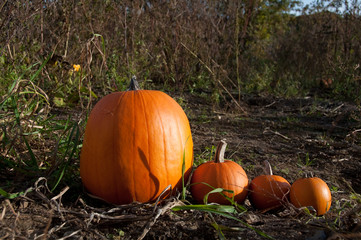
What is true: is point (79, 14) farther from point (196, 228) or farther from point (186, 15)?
point (196, 228)

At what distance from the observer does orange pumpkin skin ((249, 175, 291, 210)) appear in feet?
6.10

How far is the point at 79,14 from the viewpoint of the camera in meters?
4.50

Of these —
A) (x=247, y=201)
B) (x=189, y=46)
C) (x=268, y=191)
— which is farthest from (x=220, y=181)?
(x=189, y=46)

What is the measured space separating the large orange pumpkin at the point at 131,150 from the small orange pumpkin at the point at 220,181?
0.14 meters

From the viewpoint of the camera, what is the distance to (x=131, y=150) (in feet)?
5.64

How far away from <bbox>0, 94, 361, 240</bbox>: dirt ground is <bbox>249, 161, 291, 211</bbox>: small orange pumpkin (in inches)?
2.3

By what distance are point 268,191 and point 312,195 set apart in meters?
0.23

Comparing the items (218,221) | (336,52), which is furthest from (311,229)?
(336,52)

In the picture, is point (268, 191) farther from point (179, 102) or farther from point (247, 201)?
point (179, 102)

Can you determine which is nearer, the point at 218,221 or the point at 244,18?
the point at 218,221

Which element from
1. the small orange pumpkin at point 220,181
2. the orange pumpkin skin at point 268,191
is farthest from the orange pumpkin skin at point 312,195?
the small orange pumpkin at point 220,181

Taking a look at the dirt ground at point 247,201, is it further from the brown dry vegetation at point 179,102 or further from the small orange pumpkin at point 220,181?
the small orange pumpkin at point 220,181

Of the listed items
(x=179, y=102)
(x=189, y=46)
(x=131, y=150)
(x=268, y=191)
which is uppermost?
(x=189, y=46)

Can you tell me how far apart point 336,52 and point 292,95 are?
156cm
